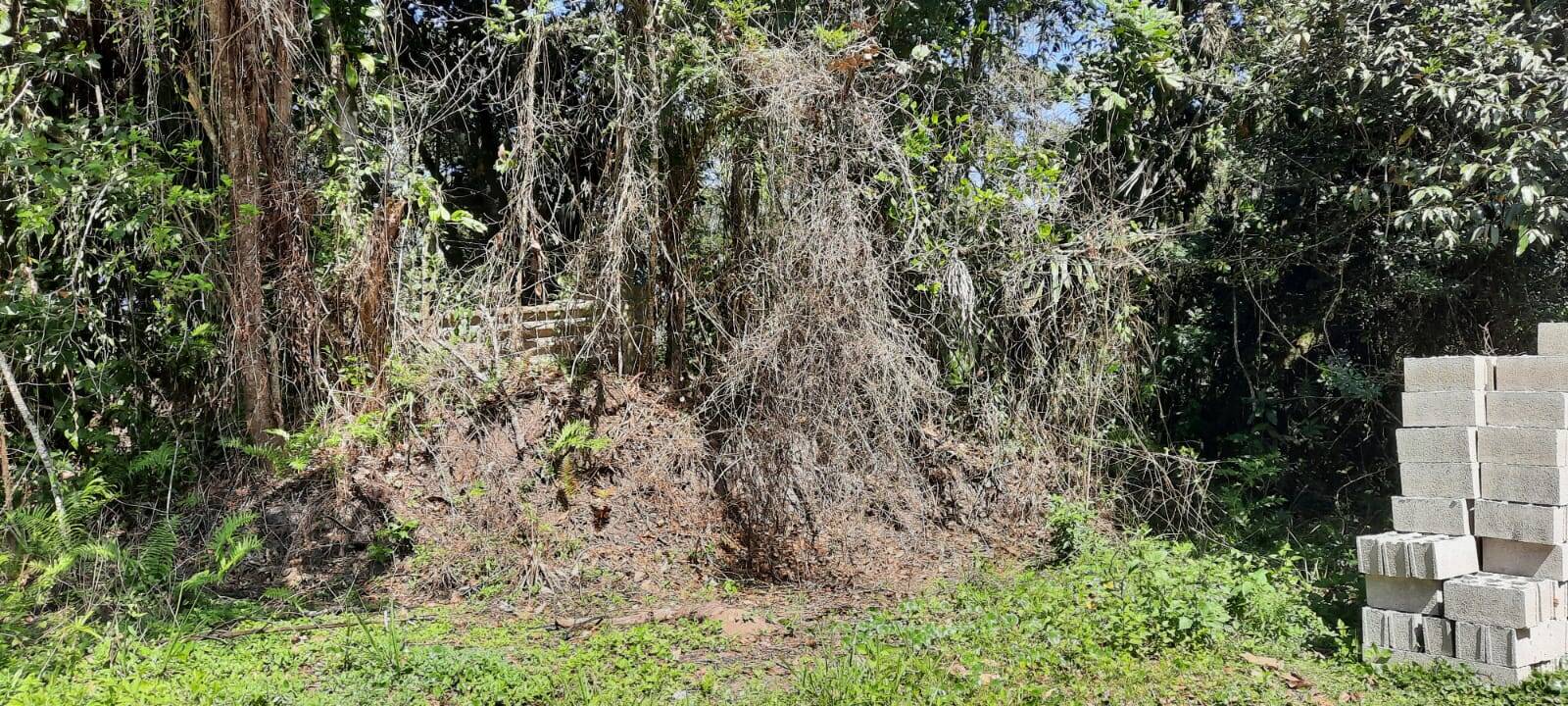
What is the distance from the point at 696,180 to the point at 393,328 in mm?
Answer: 2246

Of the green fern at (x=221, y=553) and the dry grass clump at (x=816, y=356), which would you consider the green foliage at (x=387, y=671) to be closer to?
the green fern at (x=221, y=553)

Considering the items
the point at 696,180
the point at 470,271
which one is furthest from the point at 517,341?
the point at 696,180

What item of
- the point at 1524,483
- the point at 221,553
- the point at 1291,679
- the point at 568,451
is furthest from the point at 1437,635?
the point at 221,553

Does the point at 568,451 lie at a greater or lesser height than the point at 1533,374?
lesser

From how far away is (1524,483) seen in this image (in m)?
4.12

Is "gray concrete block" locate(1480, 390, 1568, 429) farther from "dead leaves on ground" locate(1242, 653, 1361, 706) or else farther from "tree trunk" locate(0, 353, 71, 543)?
"tree trunk" locate(0, 353, 71, 543)

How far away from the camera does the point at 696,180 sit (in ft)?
22.8

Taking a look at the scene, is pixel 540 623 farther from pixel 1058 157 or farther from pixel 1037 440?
pixel 1058 157

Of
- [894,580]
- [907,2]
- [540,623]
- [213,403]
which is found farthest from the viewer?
[907,2]

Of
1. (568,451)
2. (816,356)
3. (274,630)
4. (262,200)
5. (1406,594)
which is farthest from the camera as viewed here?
(568,451)

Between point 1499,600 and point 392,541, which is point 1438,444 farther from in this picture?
point 392,541

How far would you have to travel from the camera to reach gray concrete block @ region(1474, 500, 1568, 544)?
4035 mm

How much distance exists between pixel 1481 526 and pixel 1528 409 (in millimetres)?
527

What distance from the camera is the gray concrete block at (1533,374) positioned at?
13.8 feet
